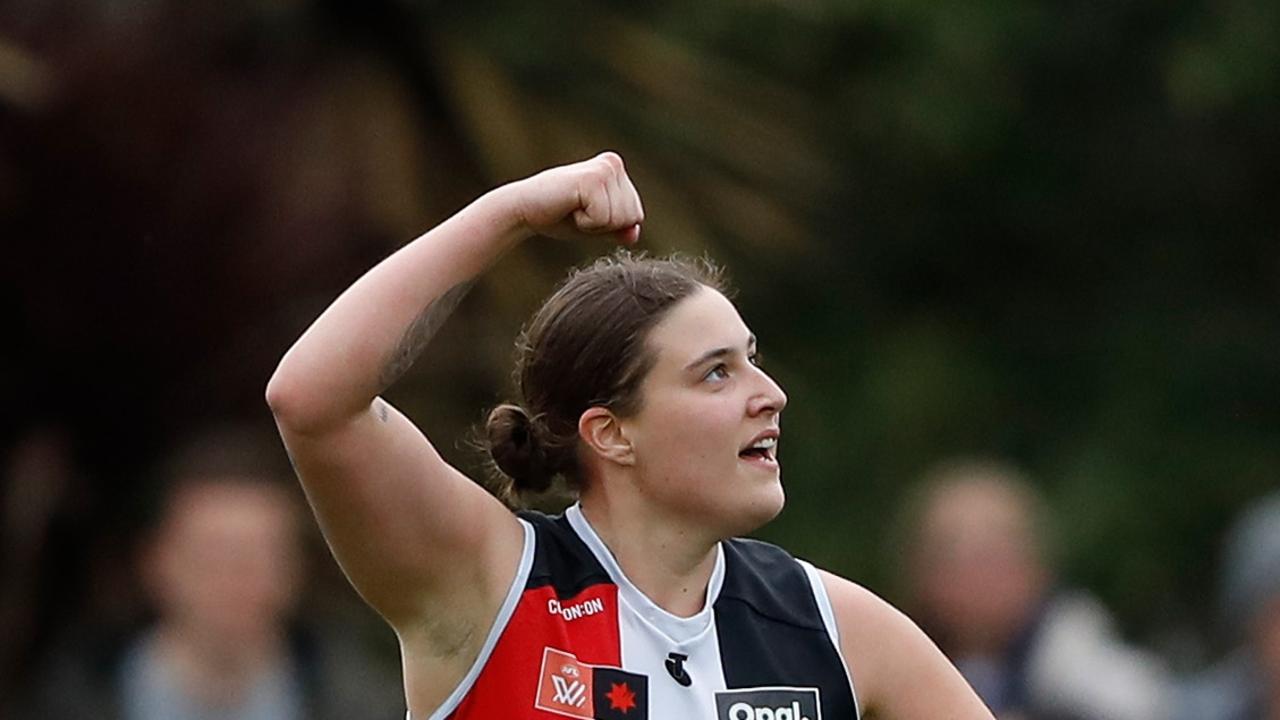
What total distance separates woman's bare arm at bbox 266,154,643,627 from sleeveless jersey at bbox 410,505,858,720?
8 centimetres

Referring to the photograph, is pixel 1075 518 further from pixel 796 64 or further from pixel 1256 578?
pixel 1256 578

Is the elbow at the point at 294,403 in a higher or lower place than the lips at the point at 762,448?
lower

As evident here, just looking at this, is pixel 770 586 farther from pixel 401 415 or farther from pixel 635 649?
pixel 401 415

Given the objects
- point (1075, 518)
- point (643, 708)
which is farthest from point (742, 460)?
point (1075, 518)

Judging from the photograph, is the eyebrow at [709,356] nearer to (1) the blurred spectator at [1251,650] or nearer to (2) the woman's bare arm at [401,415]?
(2) the woman's bare arm at [401,415]

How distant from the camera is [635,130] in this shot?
9164 mm

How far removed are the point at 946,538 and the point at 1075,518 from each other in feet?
9.59

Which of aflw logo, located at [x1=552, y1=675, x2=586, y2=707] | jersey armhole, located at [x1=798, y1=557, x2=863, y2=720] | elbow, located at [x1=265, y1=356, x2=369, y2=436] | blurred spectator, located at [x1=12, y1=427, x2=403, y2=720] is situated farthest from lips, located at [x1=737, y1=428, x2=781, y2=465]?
blurred spectator, located at [x1=12, y1=427, x2=403, y2=720]

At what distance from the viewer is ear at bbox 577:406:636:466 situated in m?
4.18

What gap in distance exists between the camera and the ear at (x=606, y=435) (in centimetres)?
418

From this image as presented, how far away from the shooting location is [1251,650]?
6.62 m

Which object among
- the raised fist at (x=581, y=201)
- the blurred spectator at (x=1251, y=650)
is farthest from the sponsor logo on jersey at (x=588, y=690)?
the blurred spectator at (x=1251, y=650)

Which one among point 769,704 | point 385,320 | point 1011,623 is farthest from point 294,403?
point 1011,623

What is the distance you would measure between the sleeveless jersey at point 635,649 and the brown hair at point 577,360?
0.38 feet
